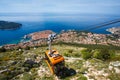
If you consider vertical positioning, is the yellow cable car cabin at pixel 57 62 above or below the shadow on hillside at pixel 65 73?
above

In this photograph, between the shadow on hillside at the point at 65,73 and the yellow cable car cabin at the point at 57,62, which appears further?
the shadow on hillside at the point at 65,73

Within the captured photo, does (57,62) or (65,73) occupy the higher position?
(57,62)

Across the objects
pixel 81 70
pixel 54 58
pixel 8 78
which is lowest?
pixel 8 78

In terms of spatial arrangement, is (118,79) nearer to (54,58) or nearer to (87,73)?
(87,73)

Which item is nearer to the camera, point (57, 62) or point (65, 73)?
point (57, 62)

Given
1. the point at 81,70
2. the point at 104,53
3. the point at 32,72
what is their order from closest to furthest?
1. the point at 81,70
2. the point at 32,72
3. the point at 104,53

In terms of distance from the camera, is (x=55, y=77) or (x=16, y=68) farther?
(x=16, y=68)

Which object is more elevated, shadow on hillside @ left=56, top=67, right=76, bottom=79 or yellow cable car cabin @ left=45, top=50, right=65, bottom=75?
yellow cable car cabin @ left=45, top=50, right=65, bottom=75

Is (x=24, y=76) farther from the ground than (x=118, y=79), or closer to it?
closer to it

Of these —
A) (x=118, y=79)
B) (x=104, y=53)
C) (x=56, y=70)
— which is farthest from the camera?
(x=104, y=53)

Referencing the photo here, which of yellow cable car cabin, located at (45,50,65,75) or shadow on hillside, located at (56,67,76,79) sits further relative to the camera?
shadow on hillside, located at (56,67,76,79)

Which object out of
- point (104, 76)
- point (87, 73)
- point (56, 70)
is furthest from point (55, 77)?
point (104, 76)
